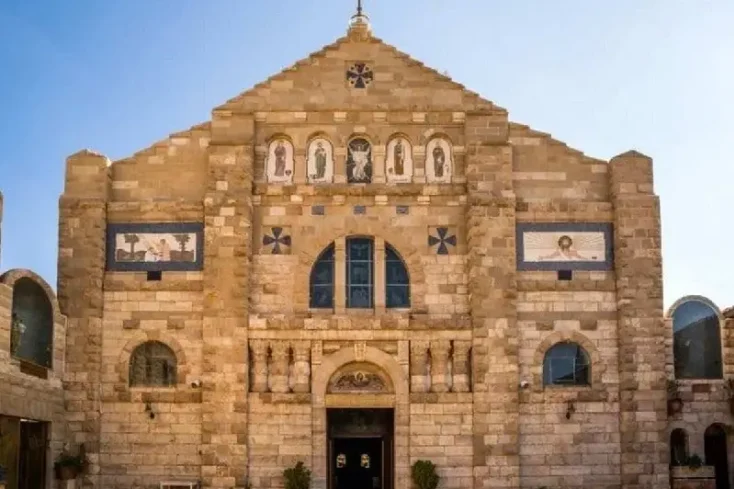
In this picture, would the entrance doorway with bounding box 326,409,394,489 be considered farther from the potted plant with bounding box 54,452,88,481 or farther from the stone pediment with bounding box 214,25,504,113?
the stone pediment with bounding box 214,25,504,113

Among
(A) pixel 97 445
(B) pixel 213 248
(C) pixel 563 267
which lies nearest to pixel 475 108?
(C) pixel 563 267

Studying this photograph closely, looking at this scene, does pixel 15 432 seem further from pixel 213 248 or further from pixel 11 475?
pixel 213 248

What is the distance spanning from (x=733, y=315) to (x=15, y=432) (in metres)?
Result: 19.7

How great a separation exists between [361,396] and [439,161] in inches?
273

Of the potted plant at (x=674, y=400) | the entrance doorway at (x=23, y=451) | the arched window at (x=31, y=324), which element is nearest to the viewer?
the entrance doorway at (x=23, y=451)

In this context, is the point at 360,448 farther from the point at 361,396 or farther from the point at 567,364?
the point at 567,364

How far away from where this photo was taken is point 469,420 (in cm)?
3162

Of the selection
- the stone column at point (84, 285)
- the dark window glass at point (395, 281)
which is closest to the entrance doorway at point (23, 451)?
the stone column at point (84, 285)

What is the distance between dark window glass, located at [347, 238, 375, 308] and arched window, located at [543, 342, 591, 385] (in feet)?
16.8

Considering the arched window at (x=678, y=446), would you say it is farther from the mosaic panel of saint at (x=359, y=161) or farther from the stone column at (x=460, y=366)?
the mosaic panel of saint at (x=359, y=161)

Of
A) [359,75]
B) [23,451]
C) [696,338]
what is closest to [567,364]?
[696,338]

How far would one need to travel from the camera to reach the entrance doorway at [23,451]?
27.9 m

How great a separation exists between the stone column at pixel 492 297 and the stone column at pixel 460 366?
23cm

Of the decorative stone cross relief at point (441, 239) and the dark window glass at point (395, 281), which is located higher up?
the decorative stone cross relief at point (441, 239)
